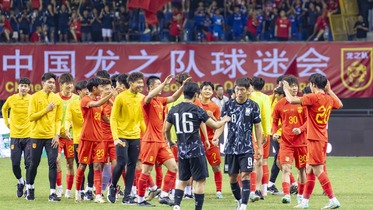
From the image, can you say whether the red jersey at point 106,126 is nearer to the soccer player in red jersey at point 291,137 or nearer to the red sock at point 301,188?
the soccer player in red jersey at point 291,137

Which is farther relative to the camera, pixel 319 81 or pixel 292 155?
pixel 292 155

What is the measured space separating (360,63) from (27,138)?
15796 millimetres

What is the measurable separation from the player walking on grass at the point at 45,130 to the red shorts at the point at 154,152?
77.8 inches

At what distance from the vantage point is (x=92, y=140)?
19.8m

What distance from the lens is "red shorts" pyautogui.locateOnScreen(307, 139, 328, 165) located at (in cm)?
1816

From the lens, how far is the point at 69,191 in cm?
2075

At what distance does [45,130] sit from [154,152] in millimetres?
2515

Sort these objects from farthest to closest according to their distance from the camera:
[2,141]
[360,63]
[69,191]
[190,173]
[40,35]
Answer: [40,35] → [360,63] → [2,141] → [69,191] → [190,173]

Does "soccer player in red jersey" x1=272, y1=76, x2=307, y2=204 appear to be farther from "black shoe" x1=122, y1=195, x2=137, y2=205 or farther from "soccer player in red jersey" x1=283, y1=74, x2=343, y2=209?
"black shoe" x1=122, y1=195, x2=137, y2=205

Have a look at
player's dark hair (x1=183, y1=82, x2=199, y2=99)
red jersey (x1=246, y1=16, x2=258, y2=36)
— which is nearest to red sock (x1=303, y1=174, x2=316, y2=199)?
player's dark hair (x1=183, y1=82, x2=199, y2=99)

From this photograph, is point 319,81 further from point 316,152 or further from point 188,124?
point 188,124

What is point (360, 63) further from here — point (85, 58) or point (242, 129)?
point (242, 129)

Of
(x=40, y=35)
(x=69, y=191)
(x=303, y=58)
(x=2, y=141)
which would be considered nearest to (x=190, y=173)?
(x=69, y=191)

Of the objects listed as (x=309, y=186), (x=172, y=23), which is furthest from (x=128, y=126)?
(x=172, y=23)
